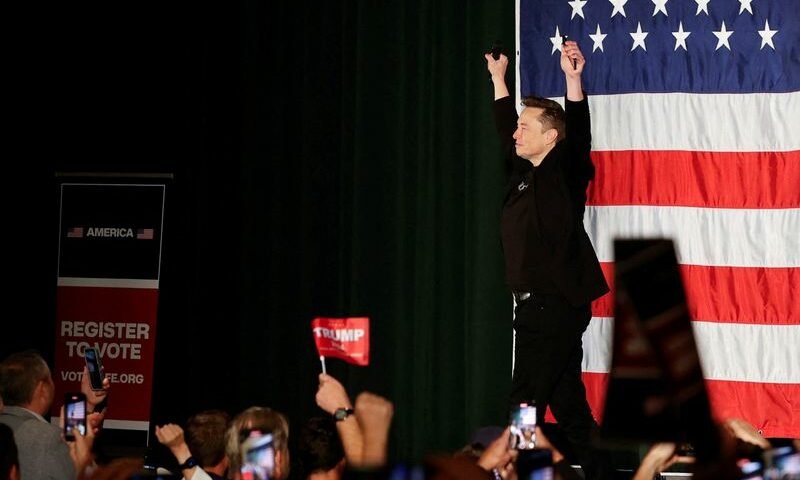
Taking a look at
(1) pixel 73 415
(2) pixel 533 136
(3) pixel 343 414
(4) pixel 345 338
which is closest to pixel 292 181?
(2) pixel 533 136

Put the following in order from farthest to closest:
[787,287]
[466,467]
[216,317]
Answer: [216,317] < [787,287] < [466,467]

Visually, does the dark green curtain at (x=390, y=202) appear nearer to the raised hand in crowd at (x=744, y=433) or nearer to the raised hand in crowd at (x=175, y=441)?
the raised hand in crowd at (x=175, y=441)

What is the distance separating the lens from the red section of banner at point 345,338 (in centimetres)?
289

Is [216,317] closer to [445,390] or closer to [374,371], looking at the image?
[374,371]

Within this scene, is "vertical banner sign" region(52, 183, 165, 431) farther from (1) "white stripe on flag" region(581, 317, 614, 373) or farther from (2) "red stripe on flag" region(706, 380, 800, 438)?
(2) "red stripe on flag" region(706, 380, 800, 438)

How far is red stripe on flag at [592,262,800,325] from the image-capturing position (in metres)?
5.24

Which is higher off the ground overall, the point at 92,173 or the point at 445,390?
the point at 92,173

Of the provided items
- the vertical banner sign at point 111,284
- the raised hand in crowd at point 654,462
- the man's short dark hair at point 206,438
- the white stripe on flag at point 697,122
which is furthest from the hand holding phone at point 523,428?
the vertical banner sign at point 111,284

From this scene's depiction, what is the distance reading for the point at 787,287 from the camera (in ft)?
17.2

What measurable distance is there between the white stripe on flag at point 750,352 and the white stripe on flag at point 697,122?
894mm

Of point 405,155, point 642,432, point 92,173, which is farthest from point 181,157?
point 642,432

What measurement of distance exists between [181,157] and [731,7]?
124 inches

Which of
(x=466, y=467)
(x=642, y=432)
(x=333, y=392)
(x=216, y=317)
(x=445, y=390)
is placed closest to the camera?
(x=642, y=432)

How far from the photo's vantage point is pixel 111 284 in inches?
243
